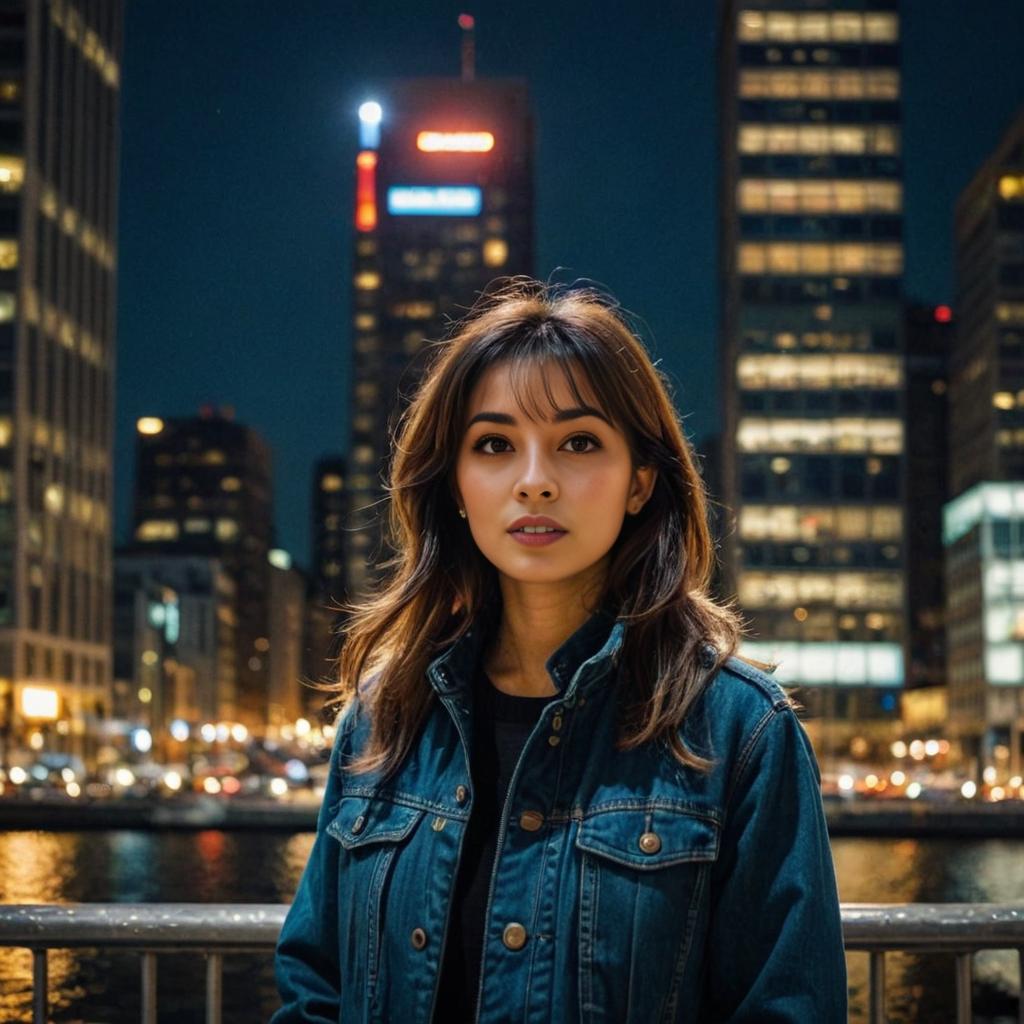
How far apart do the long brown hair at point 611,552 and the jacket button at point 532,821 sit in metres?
0.21

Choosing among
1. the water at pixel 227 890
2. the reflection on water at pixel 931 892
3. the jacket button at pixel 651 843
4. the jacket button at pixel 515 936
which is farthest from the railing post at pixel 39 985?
the water at pixel 227 890

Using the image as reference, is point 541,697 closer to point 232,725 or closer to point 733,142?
point 733,142

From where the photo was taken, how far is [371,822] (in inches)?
117

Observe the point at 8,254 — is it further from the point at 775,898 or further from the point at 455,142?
the point at 775,898

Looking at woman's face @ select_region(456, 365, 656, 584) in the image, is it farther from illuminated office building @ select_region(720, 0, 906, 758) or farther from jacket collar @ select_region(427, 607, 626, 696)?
illuminated office building @ select_region(720, 0, 906, 758)

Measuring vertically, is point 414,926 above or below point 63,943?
above

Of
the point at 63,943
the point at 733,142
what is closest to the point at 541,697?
the point at 63,943

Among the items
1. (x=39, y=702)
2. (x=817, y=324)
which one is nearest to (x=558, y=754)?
(x=39, y=702)

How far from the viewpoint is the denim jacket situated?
2590 millimetres

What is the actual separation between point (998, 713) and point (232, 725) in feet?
347

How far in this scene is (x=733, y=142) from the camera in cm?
11581

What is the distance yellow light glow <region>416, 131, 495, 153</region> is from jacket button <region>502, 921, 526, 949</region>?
187 metres

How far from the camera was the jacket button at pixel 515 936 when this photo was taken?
104 inches

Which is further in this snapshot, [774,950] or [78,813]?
[78,813]
